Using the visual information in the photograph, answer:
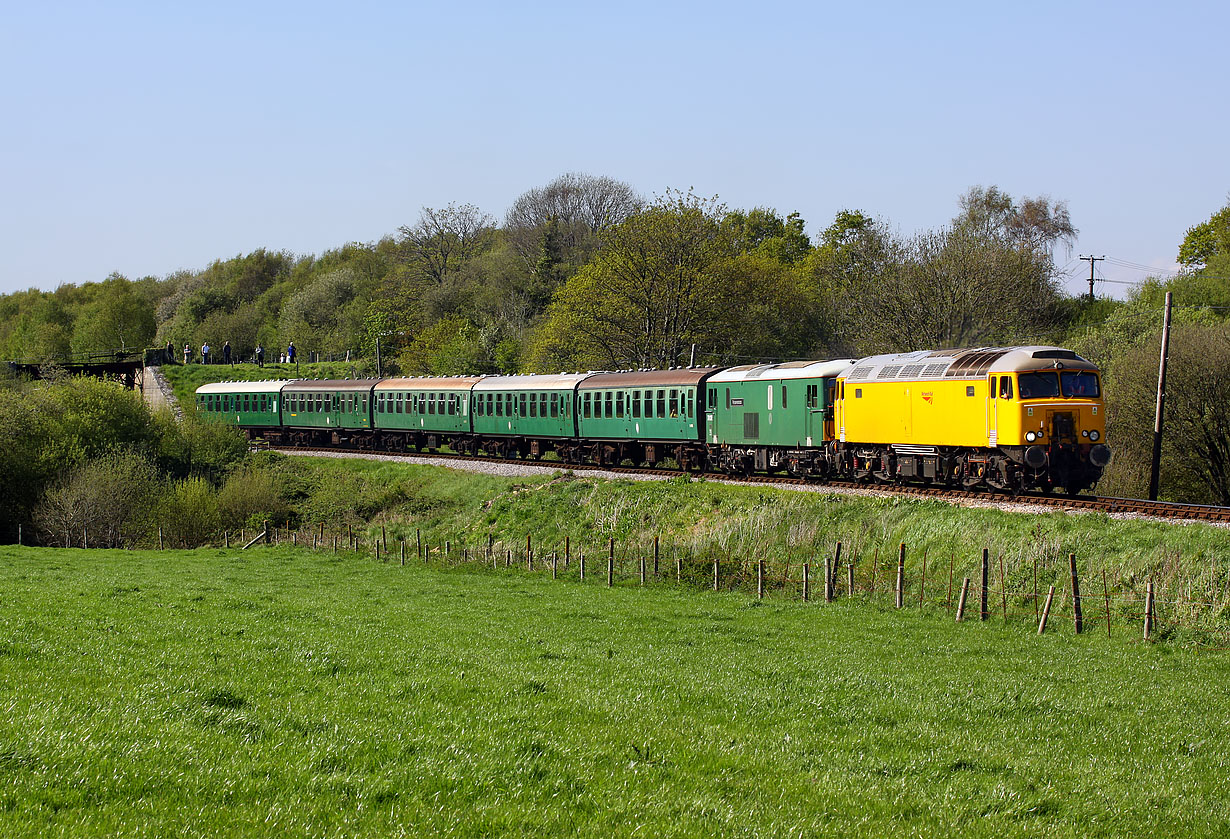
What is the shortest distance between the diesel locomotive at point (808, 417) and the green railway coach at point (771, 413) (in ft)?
0.15

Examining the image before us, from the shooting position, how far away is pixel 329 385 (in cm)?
6250

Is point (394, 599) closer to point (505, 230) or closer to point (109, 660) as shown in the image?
point (109, 660)

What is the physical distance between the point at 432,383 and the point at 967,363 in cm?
3320

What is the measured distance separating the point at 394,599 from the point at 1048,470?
16.5 m

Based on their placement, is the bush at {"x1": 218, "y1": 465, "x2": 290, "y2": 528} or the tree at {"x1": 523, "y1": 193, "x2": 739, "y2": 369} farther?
the tree at {"x1": 523, "y1": 193, "x2": 739, "y2": 369}

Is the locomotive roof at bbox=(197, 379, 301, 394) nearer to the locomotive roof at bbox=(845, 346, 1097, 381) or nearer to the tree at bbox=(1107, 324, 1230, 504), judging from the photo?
the locomotive roof at bbox=(845, 346, 1097, 381)

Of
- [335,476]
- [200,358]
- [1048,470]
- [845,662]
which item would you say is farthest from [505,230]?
[845,662]

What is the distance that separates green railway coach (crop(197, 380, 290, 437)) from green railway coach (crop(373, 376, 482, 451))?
417 inches

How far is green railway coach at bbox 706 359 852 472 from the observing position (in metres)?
33.1

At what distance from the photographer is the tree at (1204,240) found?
7431cm

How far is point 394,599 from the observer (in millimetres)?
22953

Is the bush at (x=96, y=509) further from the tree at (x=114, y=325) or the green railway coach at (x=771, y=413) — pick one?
the tree at (x=114, y=325)

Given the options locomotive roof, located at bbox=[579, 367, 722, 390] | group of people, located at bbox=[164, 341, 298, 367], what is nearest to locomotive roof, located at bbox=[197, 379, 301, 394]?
group of people, located at bbox=[164, 341, 298, 367]

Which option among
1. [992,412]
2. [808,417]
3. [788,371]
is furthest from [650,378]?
[992,412]
